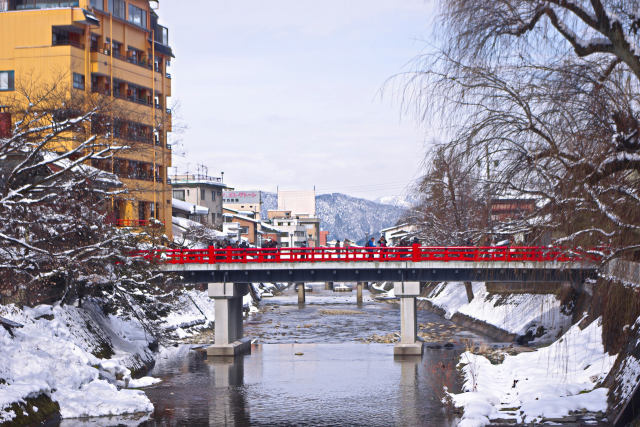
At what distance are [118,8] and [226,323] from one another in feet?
107

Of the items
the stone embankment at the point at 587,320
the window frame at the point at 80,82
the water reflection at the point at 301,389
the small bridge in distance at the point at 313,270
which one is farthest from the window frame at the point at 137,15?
the stone embankment at the point at 587,320

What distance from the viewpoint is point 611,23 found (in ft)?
48.9

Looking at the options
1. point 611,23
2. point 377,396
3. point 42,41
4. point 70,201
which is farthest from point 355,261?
point 611,23

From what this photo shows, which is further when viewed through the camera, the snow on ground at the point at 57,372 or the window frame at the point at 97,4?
the window frame at the point at 97,4

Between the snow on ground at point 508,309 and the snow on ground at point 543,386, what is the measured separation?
2925mm

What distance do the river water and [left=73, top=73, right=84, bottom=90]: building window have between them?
23.7 meters

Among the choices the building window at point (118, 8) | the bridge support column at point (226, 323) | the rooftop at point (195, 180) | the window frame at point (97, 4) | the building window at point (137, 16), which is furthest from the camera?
the rooftop at point (195, 180)

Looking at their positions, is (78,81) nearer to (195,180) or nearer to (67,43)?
(67,43)

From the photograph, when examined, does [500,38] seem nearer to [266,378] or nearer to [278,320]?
[266,378]

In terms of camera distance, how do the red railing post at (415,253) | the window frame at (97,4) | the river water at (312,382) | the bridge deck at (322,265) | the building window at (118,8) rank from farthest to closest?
1. the building window at (118,8)
2. the window frame at (97,4)
3. the bridge deck at (322,265)
4. the red railing post at (415,253)
5. the river water at (312,382)

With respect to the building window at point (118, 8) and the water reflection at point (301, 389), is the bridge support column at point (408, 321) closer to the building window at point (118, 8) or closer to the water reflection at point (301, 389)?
the water reflection at point (301, 389)

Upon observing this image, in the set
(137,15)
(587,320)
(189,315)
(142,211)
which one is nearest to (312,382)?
(587,320)

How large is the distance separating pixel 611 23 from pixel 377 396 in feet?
79.9

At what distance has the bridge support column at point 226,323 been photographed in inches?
1966
